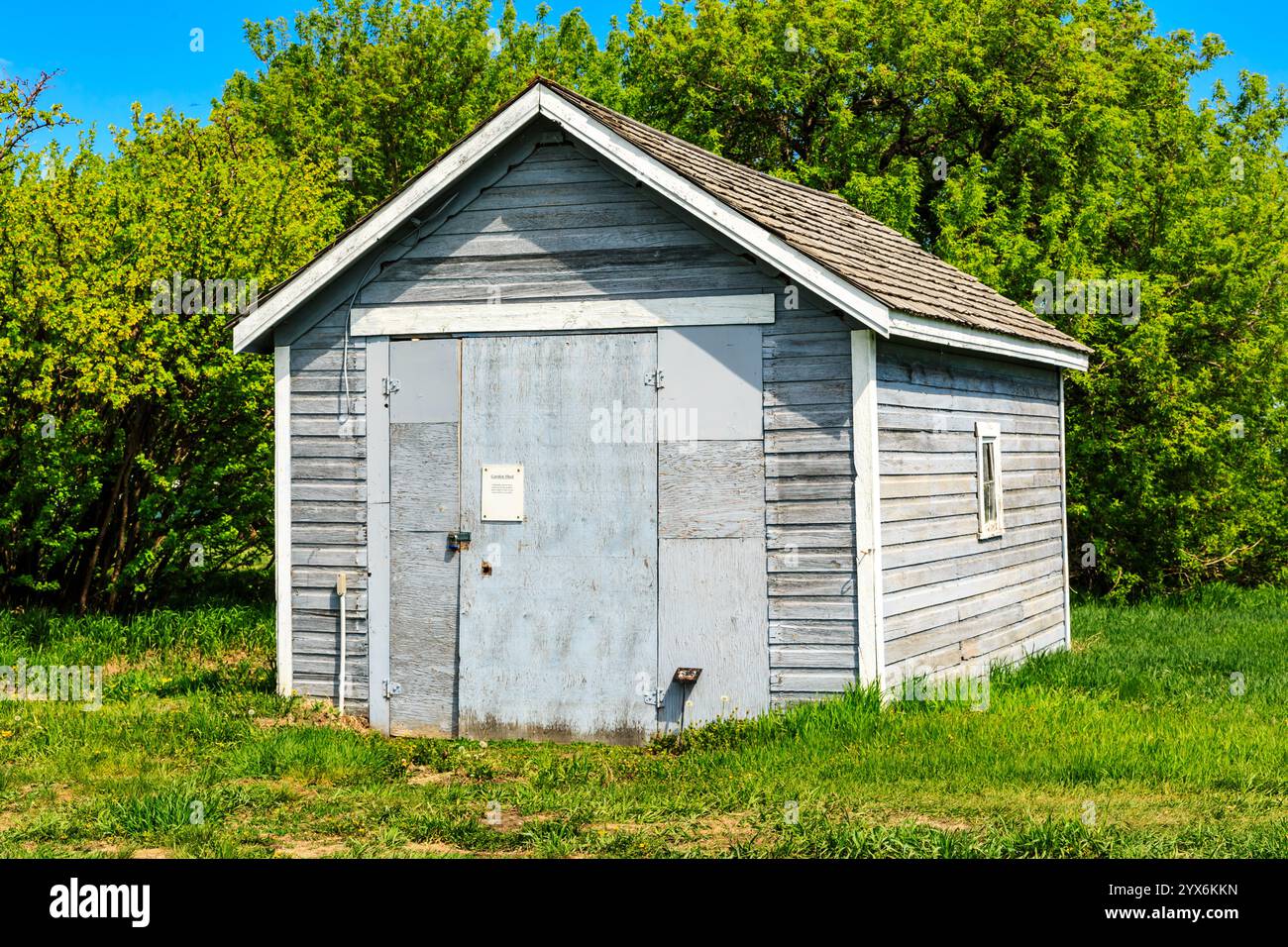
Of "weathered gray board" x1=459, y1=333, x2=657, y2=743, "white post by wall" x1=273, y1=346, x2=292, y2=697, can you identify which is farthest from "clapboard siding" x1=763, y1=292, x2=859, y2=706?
"white post by wall" x1=273, y1=346, x2=292, y2=697

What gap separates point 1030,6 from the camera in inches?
997

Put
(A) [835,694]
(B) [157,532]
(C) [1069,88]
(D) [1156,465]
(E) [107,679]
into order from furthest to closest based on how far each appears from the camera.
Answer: (C) [1069,88], (D) [1156,465], (B) [157,532], (E) [107,679], (A) [835,694]

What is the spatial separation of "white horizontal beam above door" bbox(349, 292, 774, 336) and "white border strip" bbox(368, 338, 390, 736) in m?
0.26

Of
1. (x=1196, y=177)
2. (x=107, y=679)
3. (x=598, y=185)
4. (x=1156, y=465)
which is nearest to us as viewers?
(x=598, y=185)

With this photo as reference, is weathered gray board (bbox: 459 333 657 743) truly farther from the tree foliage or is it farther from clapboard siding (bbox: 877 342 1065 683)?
the tree foliage

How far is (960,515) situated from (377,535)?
16.9ft

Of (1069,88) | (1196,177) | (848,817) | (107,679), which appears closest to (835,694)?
(848,817)

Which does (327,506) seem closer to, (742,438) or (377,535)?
(377,535)

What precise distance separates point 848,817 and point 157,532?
36.3 ft

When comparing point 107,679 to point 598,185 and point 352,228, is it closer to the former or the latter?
point 352,228

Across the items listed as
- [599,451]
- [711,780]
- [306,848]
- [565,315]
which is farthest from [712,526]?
[306,848]

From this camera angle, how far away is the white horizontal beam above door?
10.3m

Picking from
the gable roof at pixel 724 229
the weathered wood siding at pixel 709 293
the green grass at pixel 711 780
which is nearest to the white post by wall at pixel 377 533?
the green grass at pixel 711 780

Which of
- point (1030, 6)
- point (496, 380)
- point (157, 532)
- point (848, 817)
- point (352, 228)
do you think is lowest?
point (848, 817)
